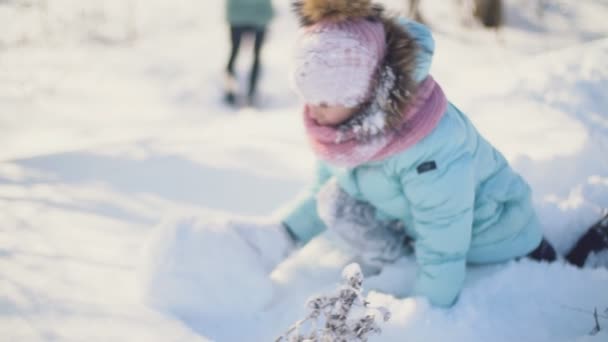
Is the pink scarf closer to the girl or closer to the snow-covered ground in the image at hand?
the girl

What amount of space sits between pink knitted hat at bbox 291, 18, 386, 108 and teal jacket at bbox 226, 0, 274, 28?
3.25 meters

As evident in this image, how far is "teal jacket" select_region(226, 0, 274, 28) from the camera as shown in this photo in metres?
4.36

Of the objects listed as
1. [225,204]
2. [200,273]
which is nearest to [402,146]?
[200,273]

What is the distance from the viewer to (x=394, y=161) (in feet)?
4.63

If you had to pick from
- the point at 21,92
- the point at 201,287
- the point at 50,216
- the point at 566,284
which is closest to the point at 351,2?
the point at 201,287

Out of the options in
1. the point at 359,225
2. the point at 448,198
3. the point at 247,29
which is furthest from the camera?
the point at 247,29

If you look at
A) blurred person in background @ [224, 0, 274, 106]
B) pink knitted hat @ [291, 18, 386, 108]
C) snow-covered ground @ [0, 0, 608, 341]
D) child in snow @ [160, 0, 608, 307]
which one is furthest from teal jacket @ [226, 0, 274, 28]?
pink knitted hat @ [291, 18, 386, 108]

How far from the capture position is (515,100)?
2604 mm

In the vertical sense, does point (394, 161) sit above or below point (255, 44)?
above

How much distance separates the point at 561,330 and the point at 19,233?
1.88m

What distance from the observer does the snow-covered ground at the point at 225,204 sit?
1411mm

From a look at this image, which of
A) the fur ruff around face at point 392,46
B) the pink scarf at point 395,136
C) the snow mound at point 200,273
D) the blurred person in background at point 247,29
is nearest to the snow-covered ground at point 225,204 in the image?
the snow mound at point 200,273

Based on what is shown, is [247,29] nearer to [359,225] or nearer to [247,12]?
[247,12]

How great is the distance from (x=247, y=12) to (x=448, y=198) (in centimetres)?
352
